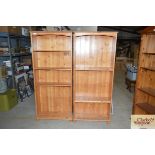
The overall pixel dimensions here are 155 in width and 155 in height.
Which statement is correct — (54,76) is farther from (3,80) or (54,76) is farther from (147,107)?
(147,107)

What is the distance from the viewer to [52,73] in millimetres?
2902

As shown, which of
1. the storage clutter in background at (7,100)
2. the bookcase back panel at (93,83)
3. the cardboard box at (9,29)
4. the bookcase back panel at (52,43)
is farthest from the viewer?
the cardboard box at (9,29)

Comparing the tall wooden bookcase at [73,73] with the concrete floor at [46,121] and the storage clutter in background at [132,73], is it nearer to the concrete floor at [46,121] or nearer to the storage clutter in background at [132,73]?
the concrete floor at [46,121]

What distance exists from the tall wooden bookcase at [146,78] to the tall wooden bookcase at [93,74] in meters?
0.52

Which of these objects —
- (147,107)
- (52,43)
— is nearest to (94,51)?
(52,43)

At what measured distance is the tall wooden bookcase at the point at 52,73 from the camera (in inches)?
106

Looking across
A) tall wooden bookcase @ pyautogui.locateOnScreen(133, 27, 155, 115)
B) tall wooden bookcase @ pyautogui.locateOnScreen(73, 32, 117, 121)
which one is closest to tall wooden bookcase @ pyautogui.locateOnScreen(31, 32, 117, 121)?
tall wooden bookcase @ pyautogui.locateOnScreen(73, 32, 117, 121)

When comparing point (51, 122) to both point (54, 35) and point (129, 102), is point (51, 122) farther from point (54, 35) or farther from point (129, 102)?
point (129, 102)

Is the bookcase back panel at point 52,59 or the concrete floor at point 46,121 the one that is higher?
the bookcase back panel at point 52,59

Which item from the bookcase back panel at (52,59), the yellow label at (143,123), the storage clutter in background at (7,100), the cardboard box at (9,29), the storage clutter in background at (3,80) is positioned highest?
the cardboard box at (9,29)

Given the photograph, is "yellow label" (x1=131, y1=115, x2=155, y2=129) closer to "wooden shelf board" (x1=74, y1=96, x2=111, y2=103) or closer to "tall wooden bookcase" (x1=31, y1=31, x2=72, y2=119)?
"wooden shelf board" (x1=74, y1=96, x2=111, y2=103)

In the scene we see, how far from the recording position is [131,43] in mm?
12250

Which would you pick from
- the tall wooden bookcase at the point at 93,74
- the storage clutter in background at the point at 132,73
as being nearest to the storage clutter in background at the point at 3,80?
the tall wooden bookcase at the point at 93,74

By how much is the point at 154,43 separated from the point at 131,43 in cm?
1039
